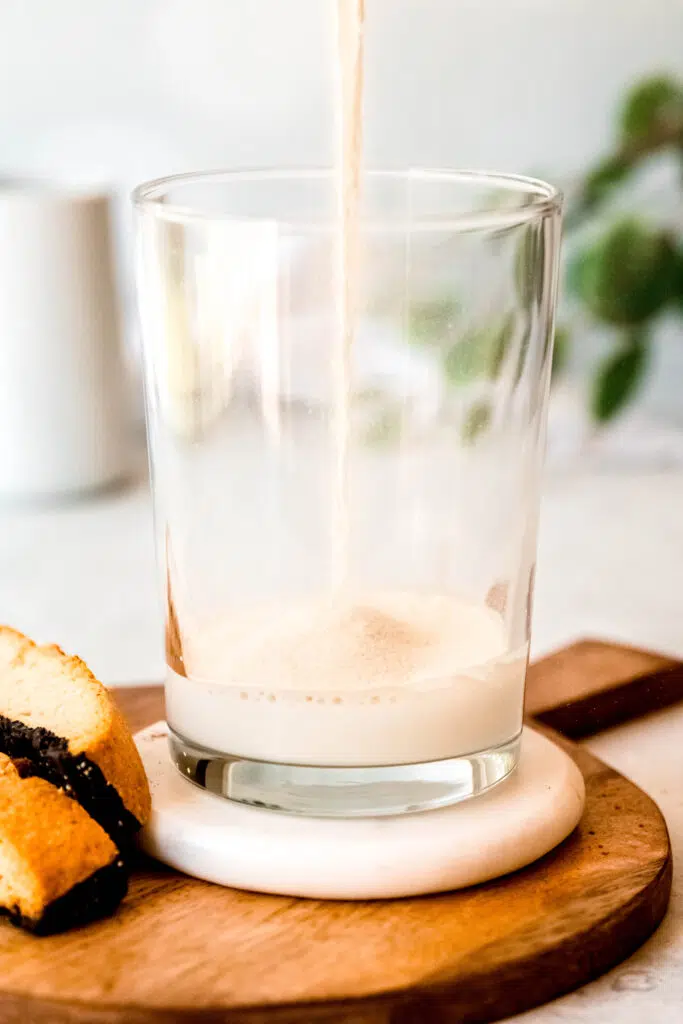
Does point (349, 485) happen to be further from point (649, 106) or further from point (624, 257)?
point (649, 106)

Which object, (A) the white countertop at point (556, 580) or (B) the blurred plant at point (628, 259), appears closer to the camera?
(A) the white countertop at point (556, 580)

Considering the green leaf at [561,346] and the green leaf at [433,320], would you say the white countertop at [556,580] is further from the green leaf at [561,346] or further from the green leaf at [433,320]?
the green leaf at [433,320]

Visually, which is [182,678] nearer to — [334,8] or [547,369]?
[547,369]

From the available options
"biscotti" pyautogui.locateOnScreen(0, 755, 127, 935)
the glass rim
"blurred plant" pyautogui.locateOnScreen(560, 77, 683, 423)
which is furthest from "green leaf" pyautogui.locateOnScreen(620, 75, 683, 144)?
"biscotti" pyautogui.locateOnScreen(0, 755, 127, 935)

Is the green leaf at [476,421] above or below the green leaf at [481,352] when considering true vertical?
below

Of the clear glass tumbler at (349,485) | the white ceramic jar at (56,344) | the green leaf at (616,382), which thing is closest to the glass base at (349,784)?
the clear glass tumbler at (349,485)
